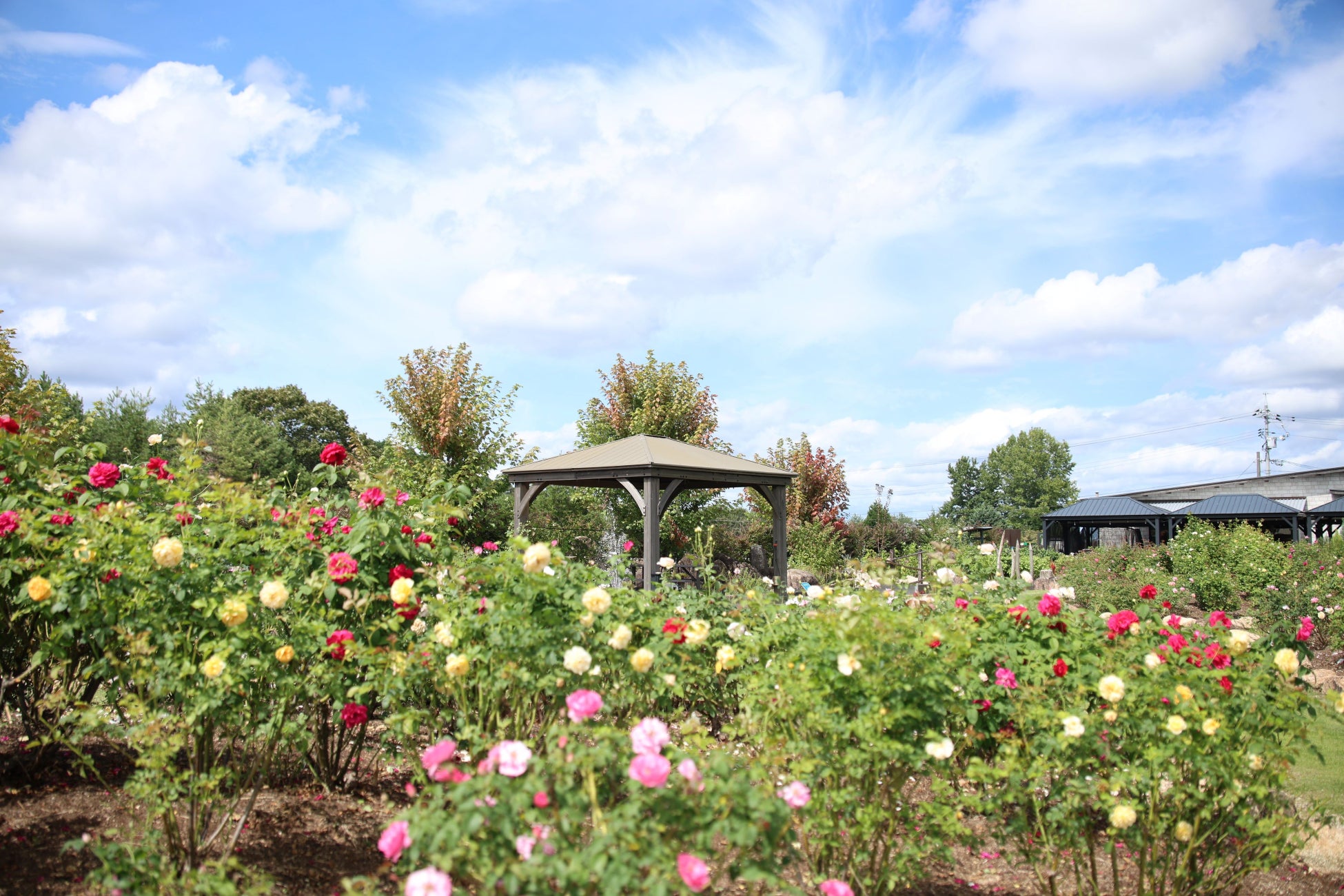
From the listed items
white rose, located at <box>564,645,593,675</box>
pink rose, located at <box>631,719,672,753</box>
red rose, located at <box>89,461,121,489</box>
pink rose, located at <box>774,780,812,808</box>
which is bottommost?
pink rose, located at <box>774,780,812,808</box>

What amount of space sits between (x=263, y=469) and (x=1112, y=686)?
2315 cm

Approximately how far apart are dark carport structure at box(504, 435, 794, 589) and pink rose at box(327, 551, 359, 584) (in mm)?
5748

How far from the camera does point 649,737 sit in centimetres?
161

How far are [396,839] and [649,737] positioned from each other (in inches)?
19.9

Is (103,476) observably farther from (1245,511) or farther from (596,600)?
(1245,511)

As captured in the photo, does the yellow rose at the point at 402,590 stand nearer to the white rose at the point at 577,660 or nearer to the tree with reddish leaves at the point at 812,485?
the white rose at the point at 577,660

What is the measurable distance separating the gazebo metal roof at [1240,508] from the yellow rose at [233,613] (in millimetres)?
25331

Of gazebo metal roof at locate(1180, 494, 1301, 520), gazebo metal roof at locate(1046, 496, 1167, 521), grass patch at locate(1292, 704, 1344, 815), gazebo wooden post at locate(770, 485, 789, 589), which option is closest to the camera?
grass patch at locate(1292, 704, 1344, 815)

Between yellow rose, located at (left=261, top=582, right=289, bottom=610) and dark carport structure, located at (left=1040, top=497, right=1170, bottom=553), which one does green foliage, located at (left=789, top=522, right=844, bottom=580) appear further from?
dark carport structure, located at (left=1040, top=497, right=1170, bottom=553)

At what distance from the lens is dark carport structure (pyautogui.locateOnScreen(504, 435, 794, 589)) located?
8969mm

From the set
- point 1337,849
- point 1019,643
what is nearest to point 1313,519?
point 1337,849

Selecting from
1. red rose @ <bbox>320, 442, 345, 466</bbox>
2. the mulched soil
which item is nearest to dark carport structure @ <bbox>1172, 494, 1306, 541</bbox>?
the mulched soil

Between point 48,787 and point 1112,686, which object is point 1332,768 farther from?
point 48,787

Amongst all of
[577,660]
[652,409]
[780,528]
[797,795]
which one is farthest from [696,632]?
[652,409]
